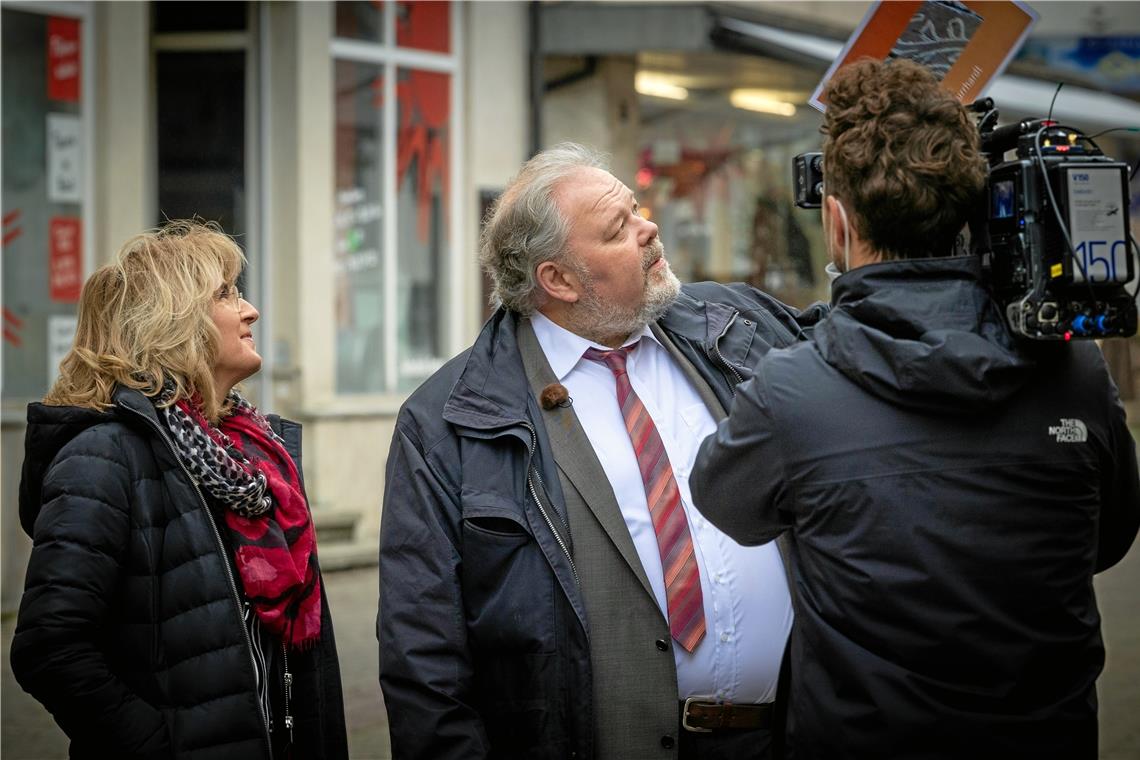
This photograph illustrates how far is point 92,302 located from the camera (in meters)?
3.03

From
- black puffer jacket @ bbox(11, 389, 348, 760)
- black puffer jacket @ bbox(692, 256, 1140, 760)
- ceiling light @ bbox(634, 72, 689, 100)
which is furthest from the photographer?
ceiling light @ bbox(634, 72, 689, 100)

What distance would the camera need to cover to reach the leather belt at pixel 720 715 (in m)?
2.68

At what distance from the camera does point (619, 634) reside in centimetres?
267

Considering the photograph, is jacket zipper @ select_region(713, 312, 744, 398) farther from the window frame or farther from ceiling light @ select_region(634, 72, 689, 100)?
ceiling light @ select_region(634, 72, 689, 100)

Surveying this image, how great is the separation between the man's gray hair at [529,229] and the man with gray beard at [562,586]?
255 millimetres

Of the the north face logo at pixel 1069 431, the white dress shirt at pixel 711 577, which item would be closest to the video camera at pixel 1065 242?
the the north face logo at pixel 1069 431

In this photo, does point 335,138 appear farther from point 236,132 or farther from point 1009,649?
point 1009,649

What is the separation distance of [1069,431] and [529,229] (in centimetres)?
153

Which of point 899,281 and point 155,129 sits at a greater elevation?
point 155,129

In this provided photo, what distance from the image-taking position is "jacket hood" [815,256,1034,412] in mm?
1917

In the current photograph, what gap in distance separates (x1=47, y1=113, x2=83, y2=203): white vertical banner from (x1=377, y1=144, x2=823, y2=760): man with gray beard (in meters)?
6.04

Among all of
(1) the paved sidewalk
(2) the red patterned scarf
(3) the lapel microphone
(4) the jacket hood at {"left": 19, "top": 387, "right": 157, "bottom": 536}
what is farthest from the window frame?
(3) the lapel microphone

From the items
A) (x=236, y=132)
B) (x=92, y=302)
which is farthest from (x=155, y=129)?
(x=92, y=302)

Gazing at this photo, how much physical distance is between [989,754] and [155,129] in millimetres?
8239
